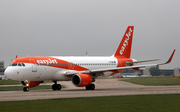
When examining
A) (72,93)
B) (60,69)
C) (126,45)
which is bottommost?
(72,93)

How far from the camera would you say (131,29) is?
46.3m

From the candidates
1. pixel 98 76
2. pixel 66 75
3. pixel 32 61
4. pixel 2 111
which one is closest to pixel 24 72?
pixel 32 61

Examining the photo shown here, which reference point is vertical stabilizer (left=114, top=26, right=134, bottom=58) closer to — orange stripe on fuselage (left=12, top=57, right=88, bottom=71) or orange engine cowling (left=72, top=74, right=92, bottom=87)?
orange stripe on fuselage (left=12, top=57, right=88, bottom=71)

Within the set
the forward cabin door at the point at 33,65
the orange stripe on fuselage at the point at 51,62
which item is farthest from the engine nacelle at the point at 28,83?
the orange stripe on fuselage at the point at 51,62

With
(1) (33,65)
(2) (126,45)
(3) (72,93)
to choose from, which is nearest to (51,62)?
(1) (33,65)

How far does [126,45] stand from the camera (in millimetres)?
46000

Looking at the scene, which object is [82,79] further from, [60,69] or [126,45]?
[126,45]

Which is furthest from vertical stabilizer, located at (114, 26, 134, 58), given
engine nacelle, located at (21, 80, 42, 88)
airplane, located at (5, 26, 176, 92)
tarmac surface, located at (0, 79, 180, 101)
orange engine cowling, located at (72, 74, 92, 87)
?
engine nacelle, located at (21, 80, 42, 88)

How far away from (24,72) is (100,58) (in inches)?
504

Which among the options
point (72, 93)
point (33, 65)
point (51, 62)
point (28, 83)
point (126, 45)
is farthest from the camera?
point (126, 45)

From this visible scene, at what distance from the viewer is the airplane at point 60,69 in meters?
34.6

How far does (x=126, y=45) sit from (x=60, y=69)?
12678 mm

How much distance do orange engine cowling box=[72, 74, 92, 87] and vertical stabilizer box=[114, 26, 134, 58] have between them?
1011cm

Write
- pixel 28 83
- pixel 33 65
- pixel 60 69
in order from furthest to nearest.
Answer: pixel 60 69 → pixel 28 83 → pixel 33 65
